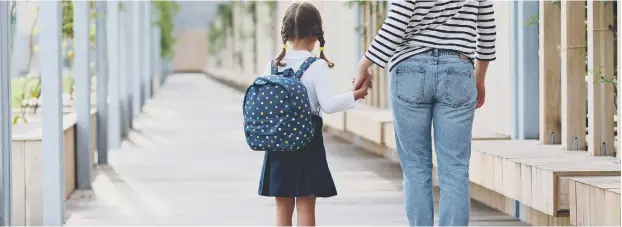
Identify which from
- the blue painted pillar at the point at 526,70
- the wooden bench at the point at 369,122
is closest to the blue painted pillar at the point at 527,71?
the blue painted pillar at the point at 526,70

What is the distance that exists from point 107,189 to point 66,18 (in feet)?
14.0

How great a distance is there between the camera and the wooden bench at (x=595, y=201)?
462cm

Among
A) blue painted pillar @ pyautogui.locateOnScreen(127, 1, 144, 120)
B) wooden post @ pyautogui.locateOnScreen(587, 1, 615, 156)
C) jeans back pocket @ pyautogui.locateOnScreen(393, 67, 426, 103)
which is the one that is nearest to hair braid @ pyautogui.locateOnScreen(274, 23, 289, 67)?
jeans back pocket @ pyautogui.locateOnScreen(393, 67, 426, 103)

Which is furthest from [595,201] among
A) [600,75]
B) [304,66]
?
[600,75]

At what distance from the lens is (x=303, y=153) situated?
447 cm

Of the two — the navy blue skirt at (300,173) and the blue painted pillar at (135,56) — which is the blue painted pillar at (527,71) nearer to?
the navy blue skirt at (300,173)

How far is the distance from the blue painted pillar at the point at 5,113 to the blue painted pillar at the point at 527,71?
3.14 metres

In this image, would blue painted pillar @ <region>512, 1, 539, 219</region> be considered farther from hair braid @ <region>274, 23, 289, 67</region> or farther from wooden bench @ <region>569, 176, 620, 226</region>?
hair braid @ <region>274, 23, 289, 67</region>

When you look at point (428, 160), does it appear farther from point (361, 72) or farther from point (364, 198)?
point (364, 198)

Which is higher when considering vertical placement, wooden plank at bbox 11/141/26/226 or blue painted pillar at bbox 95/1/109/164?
blue painted pillar at bbox 95/1/109/164

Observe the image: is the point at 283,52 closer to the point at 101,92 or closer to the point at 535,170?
the point at 535,170

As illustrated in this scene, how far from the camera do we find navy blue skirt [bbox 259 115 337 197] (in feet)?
14.6

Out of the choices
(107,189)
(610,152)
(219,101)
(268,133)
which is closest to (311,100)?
(268,133)

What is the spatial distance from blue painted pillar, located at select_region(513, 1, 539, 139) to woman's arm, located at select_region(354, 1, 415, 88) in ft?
10.4
